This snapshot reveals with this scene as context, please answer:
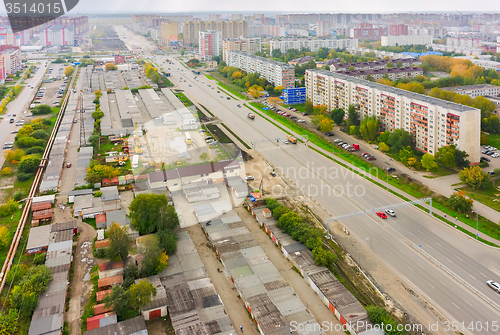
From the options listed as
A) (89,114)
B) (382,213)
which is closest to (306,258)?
(382,213)

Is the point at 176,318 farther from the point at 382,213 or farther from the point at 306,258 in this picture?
the point at 382,213

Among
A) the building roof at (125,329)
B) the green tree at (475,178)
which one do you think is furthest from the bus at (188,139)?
the green tree at (475,178)

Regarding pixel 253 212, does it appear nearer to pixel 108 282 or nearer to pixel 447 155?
pixel 108 282

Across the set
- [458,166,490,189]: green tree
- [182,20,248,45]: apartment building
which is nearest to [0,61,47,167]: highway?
[458,166,490,189]: green tree

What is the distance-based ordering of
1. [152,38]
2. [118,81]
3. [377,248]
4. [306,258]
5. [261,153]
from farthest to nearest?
[152,38], [118,81], [261,153], [377,248], [306,258]

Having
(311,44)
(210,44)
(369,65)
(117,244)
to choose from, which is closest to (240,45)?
(210,44)

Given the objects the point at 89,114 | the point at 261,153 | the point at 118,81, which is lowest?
the point at 261,153
